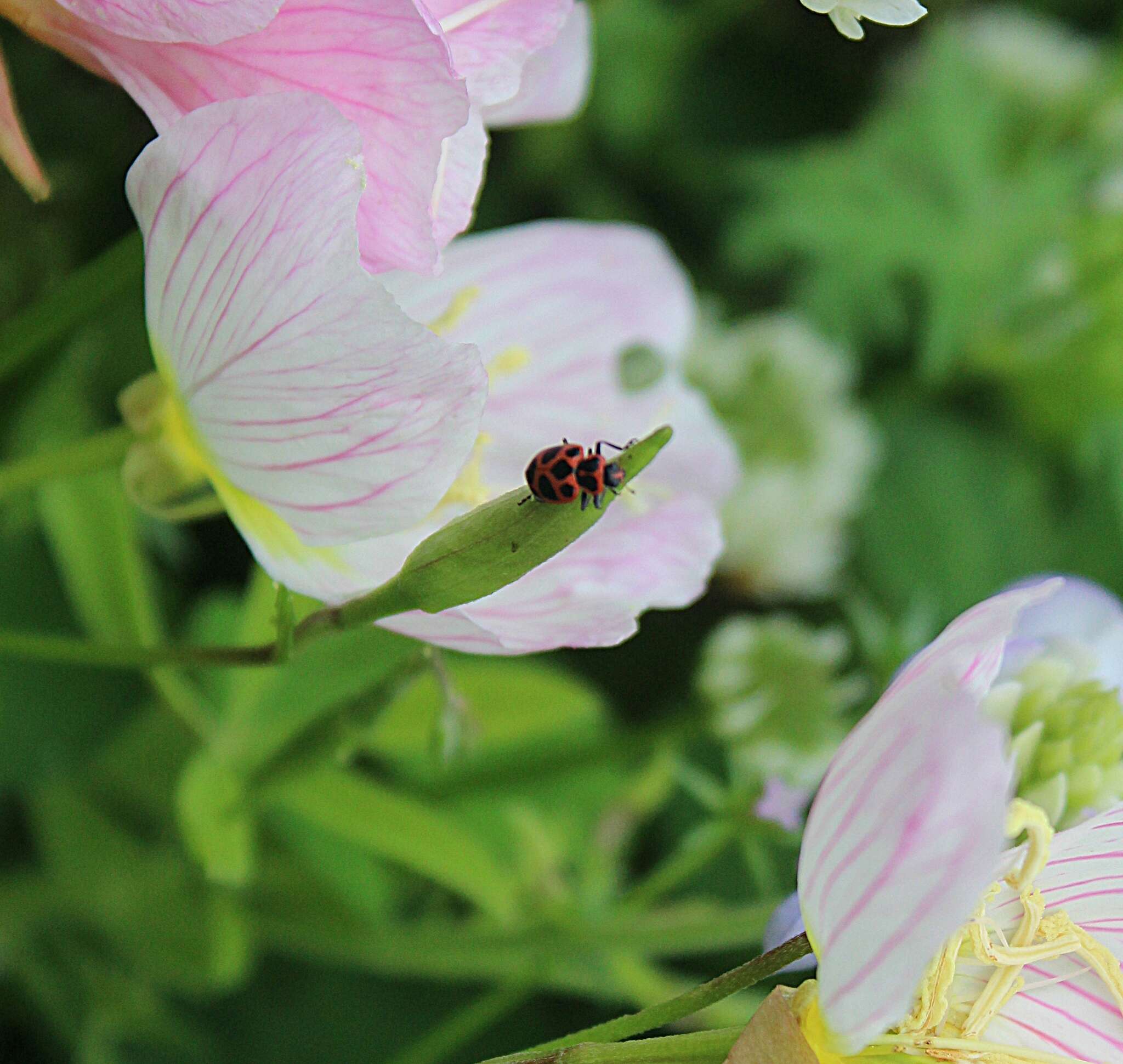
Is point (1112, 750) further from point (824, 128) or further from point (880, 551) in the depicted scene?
point (824, 128)

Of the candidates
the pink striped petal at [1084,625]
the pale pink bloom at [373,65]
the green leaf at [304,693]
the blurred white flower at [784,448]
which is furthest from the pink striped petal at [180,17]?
the blurred white flower at [784,448]

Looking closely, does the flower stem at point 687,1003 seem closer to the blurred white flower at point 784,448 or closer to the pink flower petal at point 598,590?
the pink flower petal at point 598,590

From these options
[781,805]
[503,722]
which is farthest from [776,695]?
[781,805]

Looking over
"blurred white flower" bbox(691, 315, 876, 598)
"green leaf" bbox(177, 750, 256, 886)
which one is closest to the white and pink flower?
"green leaf" bbox(177, 750, 256, 886)

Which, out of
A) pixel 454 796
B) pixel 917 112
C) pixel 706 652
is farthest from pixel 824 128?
pixel 454 796

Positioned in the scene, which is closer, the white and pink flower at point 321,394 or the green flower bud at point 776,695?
the white and pink flower at point 321,394

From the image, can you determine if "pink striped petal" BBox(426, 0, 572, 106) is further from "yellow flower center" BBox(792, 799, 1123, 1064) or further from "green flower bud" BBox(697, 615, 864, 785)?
Answer: "green flower bud" BBox(697, 615, 864, 785)

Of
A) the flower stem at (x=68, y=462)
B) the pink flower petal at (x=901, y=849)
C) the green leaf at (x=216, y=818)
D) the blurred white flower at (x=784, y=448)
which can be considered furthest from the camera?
the blurred white flower at (x=784, y=448)
